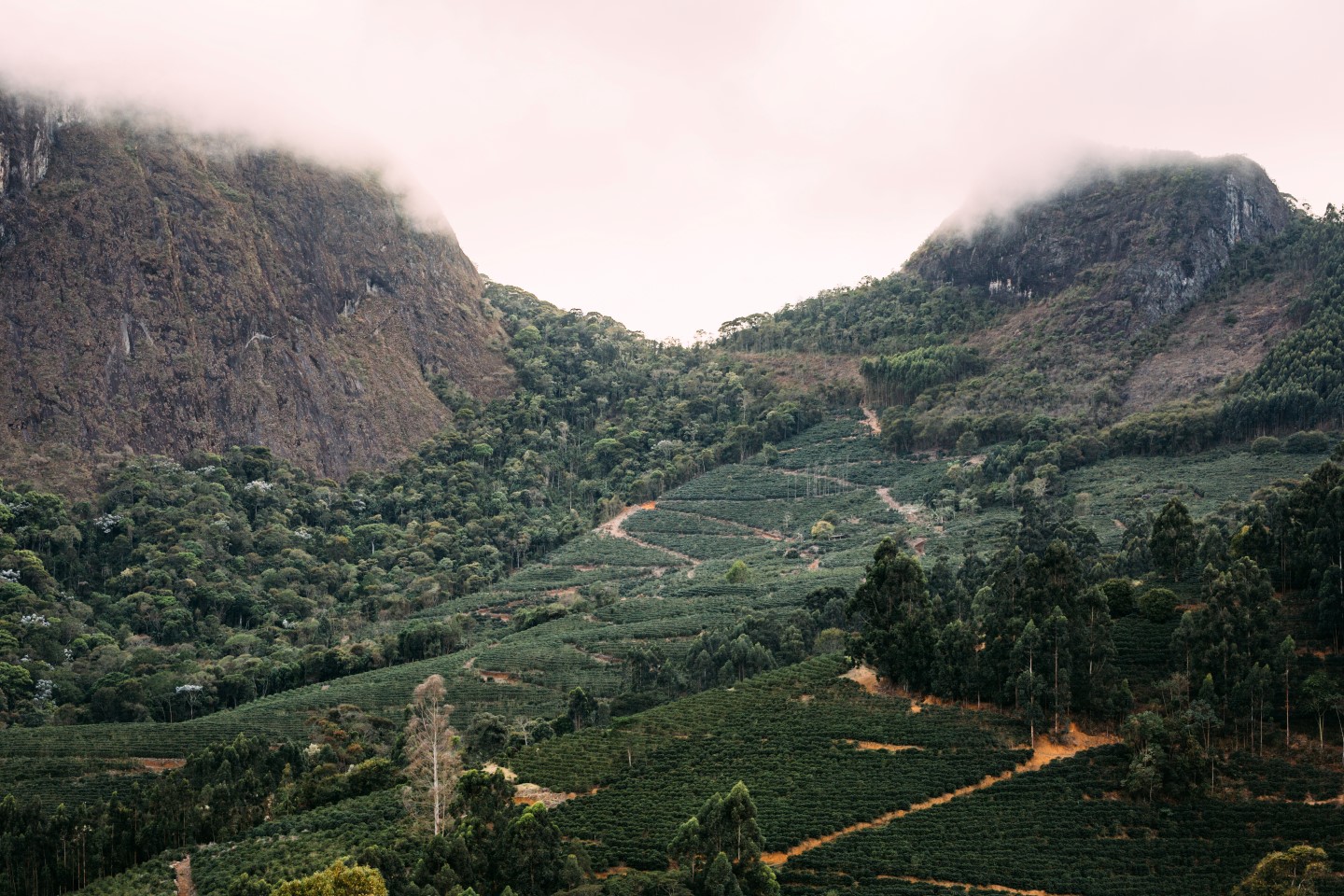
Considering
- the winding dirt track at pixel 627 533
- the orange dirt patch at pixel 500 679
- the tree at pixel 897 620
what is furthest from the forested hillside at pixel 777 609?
the winding dirt track at pixel 627 533

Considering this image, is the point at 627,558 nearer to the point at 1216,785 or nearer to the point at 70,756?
the point at 70,756

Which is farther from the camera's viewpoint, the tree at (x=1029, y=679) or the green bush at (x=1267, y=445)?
the green bush at (x=1267, y=445)

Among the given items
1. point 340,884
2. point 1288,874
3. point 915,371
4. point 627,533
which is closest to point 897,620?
point 1288,874

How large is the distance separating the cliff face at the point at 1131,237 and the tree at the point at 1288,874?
9947 centimetres

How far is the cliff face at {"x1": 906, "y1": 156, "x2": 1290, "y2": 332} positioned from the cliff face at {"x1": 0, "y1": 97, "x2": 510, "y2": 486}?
6459 centimetres

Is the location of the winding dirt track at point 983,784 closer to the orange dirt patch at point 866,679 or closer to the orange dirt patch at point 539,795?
the orange dirt patch at point 539,795

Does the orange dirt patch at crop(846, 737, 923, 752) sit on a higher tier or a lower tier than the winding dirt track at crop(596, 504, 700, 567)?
lower

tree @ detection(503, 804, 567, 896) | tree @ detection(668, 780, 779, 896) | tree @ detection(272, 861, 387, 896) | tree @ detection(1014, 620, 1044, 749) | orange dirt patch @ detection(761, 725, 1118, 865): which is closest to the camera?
tree @ detection(272, 861, 387, 896)

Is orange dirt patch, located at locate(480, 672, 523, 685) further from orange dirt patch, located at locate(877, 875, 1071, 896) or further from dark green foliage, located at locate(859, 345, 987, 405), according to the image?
dark green foliage, located at locate(859, 345, 987, 405)

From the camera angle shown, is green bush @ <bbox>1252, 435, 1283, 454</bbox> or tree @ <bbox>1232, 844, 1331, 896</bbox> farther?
green bush @ <bbox>1252, 435, 1283, 454</bbox>

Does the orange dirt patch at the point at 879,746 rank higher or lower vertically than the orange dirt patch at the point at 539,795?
higher

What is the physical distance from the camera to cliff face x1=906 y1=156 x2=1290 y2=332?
131 m

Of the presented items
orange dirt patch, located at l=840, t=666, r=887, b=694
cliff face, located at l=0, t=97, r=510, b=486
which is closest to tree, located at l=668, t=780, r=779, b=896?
orange dirt patch, located at l=840, t=666, r=887, b=694

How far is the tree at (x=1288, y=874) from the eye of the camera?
35781mm
